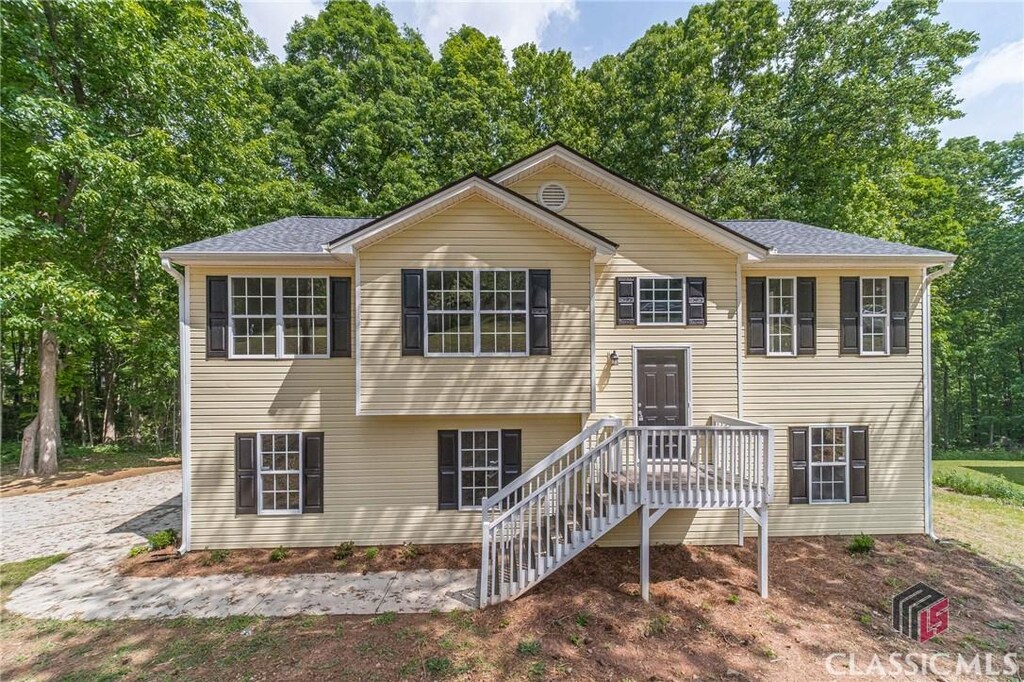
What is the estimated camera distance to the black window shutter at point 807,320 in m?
7.85

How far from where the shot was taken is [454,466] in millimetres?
7578

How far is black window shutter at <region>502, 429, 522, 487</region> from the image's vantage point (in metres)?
7.61

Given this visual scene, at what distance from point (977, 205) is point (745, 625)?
100 feet

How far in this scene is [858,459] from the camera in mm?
7875

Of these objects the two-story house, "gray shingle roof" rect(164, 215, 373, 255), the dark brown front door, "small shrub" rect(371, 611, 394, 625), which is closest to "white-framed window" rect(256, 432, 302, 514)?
the two-story house

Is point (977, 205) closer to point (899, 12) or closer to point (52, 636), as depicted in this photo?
point (899, 12)

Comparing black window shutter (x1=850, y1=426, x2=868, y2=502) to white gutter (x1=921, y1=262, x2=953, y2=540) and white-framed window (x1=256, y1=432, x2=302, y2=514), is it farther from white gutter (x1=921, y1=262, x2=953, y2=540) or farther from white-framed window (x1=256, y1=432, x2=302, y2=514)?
white-framed window (x1=256, y1=432, x2=302, y2=514)

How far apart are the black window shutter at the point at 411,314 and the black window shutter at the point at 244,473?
3.53 meters

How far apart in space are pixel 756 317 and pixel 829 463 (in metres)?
3.29

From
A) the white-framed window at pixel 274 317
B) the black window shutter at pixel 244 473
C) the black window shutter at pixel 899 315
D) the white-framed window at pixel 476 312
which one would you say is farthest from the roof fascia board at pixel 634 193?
the black window shutter at pixel 244 473

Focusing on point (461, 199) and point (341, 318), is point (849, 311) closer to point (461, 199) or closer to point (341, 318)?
point (461, 199)

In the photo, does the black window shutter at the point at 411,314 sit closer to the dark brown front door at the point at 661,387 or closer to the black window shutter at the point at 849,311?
the dark brown front door at the point at 661,387

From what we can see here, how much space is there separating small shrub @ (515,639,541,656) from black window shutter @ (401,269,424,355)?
14.7ft

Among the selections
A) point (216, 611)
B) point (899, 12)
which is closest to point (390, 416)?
point (216, 611)
